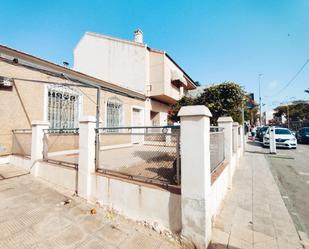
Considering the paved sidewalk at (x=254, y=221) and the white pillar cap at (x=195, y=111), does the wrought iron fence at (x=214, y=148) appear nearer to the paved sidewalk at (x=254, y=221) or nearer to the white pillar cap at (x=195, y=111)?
the paved sidewalk at (x=254, y=221)

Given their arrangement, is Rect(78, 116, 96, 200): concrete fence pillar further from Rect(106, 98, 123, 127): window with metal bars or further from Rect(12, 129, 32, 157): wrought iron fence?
Rect(106, 98, 123, 127): window with metal bars

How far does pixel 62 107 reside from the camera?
743 centimetres

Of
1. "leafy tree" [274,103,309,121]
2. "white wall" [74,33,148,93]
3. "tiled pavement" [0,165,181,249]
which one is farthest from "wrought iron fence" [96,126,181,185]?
"leafy tree" [274,103,309,121]

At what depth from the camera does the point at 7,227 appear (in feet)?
9.49

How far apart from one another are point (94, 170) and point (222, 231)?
2861mm

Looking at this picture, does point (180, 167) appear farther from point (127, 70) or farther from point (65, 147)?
point (127, 70)

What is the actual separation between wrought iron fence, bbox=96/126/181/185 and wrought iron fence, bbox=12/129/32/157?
3.23 meters

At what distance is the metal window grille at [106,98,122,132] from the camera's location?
9523mm

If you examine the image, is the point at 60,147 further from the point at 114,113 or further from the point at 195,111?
the point at 195,111

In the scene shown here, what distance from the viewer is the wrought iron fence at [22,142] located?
5694 mm

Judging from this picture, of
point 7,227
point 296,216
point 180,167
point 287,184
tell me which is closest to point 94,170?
point 7,227

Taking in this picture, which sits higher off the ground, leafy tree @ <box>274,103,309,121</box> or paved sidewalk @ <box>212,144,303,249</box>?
leafy tree @ <box>274,103,309,121</box>

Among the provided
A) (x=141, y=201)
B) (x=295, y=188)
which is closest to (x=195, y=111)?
(x=141, y=201)

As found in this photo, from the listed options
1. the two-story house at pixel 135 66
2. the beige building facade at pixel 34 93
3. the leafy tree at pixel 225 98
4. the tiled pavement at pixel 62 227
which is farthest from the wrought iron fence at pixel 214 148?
the two-story house at pixel 135 66
